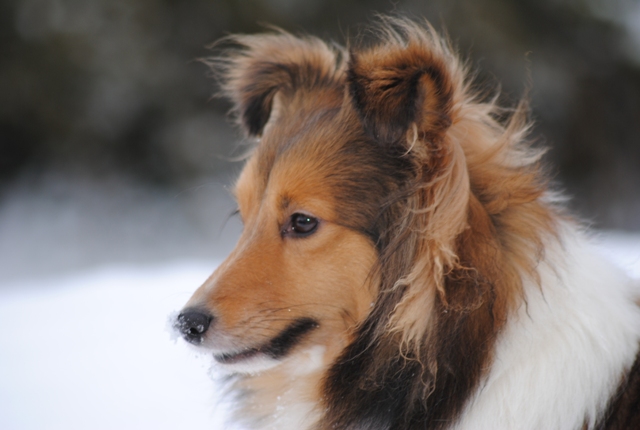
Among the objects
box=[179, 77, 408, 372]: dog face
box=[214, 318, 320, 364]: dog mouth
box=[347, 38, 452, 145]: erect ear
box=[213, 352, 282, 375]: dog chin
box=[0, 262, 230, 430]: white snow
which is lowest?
box=[0, 262, 230, 430]: white snow

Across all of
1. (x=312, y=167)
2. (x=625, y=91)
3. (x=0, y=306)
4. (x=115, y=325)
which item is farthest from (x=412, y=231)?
(x=625, y=91)

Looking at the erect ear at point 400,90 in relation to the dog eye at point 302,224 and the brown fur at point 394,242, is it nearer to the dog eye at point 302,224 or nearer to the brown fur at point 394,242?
the brown fur at point 394,242

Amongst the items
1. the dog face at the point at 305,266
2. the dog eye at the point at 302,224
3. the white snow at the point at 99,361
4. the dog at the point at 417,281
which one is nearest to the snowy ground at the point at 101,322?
the white snow at the point at 99,361

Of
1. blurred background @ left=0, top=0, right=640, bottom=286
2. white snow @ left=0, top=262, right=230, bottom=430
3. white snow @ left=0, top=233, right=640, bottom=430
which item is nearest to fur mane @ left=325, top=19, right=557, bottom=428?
white snow @ left=0, top=233, right=640, bottom=430

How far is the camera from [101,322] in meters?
4.62

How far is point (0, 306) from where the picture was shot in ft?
16.3

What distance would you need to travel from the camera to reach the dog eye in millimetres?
2002

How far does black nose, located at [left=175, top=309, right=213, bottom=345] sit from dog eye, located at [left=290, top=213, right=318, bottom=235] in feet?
1.36

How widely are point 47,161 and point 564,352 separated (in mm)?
7034

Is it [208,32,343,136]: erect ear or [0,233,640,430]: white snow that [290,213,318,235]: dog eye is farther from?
[208,32,343,136]: erect ear

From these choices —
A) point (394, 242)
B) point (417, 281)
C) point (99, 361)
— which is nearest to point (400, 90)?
point (394, 242)

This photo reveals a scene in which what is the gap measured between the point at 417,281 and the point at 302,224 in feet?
1.45

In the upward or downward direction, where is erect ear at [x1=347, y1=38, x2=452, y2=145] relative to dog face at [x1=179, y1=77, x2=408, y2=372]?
upward

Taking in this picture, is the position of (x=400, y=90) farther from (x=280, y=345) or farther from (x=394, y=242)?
(x=280, y=345)
